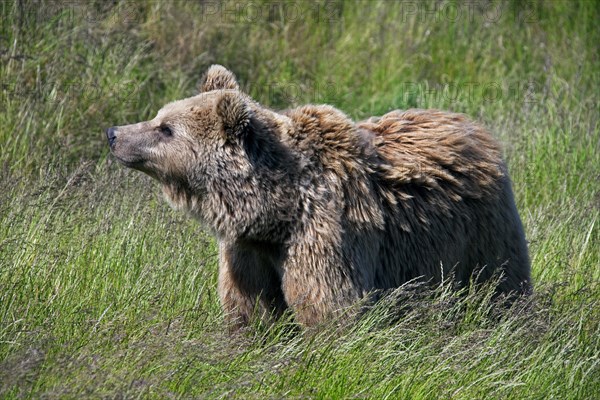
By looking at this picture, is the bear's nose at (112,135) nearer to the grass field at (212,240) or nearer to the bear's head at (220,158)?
the bear's head at (220,158)

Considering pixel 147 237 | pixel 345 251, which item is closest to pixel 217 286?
pixel 147 237

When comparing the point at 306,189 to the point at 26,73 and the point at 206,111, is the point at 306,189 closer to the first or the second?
the point at 206,111

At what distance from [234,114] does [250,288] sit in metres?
1.05

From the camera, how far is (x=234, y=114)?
597 cm


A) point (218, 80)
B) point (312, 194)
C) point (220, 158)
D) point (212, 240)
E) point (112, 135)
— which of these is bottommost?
point (212, 240)

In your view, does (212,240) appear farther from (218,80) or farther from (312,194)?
(312,194)

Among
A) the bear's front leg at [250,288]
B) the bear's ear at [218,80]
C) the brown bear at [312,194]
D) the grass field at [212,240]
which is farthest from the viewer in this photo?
the bear's ear at [218,80]

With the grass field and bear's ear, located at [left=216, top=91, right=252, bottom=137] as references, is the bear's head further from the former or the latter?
the grass field

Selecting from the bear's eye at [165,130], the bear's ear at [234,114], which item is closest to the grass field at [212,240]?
the bear's eye at [165,130]

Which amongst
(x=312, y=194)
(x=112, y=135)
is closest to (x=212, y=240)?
(x=112, y=135)

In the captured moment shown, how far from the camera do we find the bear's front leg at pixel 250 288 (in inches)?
241

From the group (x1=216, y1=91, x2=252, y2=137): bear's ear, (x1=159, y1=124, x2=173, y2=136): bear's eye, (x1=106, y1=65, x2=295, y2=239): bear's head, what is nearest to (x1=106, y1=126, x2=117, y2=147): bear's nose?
(x1=106, y1=65, x2=295, y2=239): bear's head

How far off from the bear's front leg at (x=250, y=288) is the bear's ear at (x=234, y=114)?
0.68m

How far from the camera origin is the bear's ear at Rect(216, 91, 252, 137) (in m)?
5.97
